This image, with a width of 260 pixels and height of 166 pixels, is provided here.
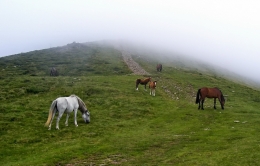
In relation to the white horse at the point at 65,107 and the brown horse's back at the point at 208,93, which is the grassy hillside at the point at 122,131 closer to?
the white horse at the point at 65,107

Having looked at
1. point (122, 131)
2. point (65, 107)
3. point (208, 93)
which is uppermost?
point (65, 107)

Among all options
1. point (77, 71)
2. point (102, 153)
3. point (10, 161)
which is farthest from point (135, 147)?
point (77, 71)

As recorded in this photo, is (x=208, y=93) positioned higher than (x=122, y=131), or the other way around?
(x=208, y=93)

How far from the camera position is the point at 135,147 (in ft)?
56.6

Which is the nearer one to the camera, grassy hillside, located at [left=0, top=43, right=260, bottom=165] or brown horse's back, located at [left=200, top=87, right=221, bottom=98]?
grassy hillside, located at [left=0, top=43, right=260, bottom=165]

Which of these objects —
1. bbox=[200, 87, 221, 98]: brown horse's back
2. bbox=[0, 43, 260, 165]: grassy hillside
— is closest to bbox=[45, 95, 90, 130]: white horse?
bbox=[0, 43, 260, 165]: grassy hillside

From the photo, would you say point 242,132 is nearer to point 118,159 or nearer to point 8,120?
point 118,159

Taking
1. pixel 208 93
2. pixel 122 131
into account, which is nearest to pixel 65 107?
pixel 122 131

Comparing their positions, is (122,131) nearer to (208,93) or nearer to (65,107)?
(65,107)

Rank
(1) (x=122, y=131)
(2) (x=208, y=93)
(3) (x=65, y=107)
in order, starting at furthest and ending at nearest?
(2) (x=208, y=93), (3) (x=65, y=107), (1) (x=122, y=131)

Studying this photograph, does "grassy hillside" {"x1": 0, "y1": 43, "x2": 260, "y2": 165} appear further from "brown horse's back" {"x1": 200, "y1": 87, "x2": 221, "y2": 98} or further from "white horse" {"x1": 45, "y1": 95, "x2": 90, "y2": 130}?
"brown horse's back" {"x1": 200, "y1": 87, "x2": 221, "y2": 98}

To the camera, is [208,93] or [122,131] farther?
[208,93]

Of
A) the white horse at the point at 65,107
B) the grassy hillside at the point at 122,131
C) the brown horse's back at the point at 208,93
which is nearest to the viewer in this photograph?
the grassy hillside at the point at 122,131

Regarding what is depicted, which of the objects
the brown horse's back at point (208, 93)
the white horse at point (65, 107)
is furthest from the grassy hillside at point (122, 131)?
the brown horse's back at point (208, 93)
